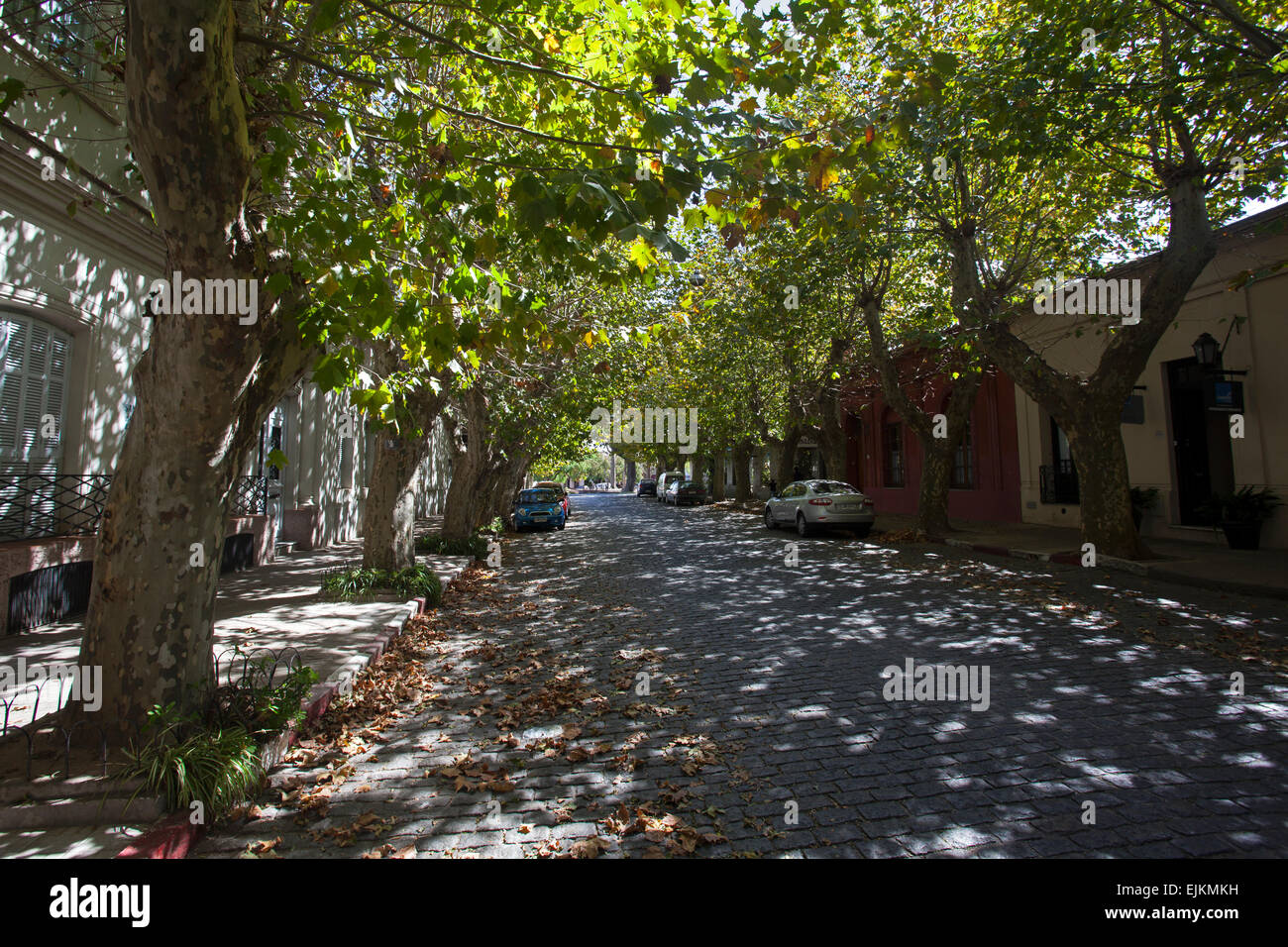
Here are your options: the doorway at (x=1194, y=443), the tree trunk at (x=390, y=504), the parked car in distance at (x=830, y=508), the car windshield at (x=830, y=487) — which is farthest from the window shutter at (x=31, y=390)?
the doorway at (x=1194, y=443)

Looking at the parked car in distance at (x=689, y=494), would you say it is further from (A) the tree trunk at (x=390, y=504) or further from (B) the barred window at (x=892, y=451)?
(A) the tree trunk at (x=390, y=504)

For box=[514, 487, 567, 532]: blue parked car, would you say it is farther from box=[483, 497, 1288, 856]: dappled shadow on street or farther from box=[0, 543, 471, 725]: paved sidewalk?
box=[483, 497, 1288, 856]: dappled shadow on street

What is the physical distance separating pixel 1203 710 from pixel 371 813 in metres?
5.29

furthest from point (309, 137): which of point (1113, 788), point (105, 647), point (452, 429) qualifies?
point (452, 429)

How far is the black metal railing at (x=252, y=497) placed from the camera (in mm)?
11913

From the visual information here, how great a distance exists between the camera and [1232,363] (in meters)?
12.3

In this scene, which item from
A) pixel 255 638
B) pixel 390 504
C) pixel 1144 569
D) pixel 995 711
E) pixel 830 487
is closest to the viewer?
pixel 995 711

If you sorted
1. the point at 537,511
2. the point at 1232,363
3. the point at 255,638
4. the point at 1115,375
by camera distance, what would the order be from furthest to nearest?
the point at 537,511
the point at 1232,363
the point at 1115,375
the point at 255,638

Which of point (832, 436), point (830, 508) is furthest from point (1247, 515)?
point (832, 436)

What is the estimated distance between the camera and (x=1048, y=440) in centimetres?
1733

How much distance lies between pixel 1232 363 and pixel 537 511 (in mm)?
18133

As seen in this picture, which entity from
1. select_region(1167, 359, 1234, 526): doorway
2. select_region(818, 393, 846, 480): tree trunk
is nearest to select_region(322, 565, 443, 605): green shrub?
select_region(818, 393, 846, 480): tree trunk

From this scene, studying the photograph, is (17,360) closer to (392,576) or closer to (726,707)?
(392,576)

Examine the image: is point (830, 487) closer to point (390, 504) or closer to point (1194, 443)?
point (1194, 443)
